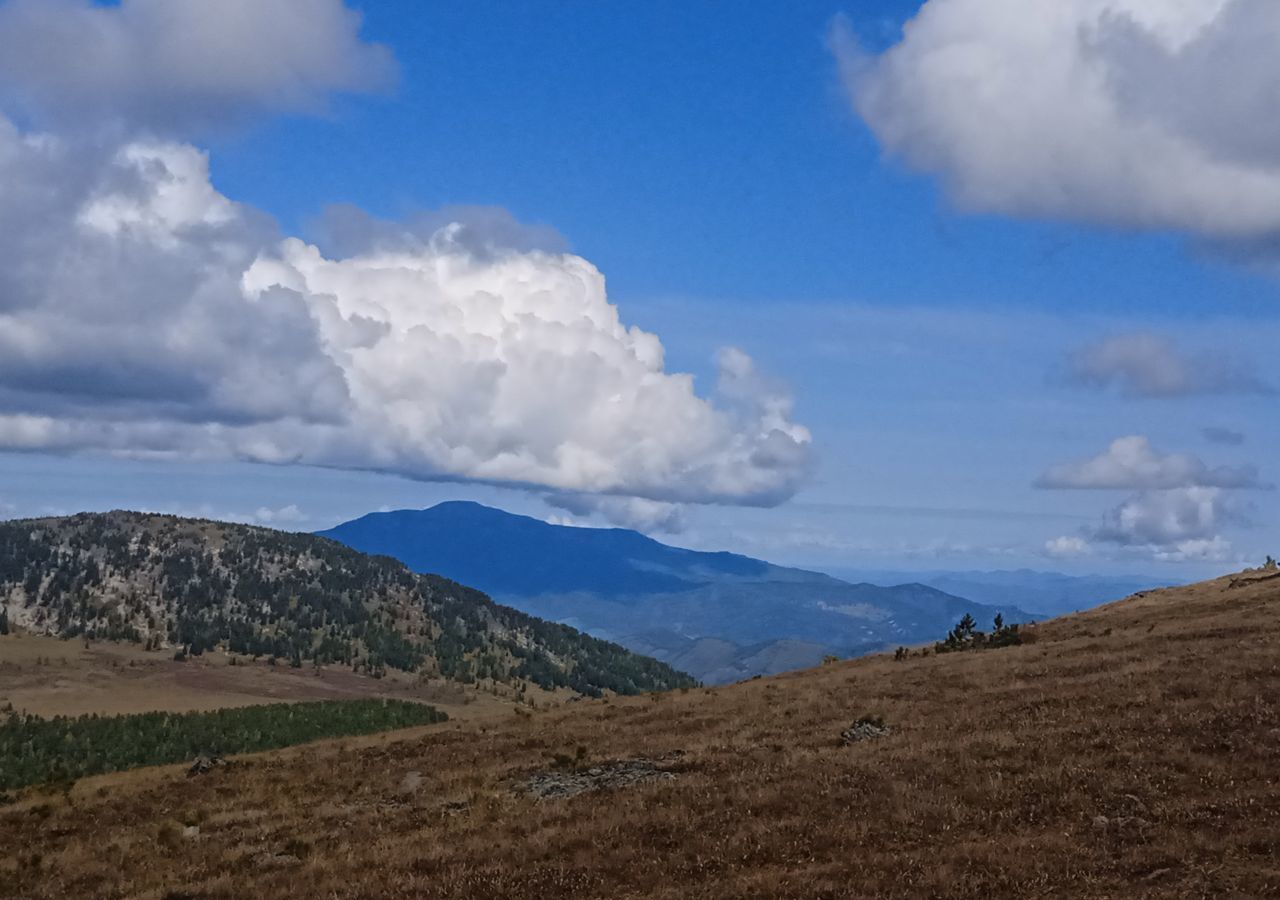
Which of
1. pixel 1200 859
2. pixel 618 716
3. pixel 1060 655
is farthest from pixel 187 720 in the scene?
pixel 1200 859

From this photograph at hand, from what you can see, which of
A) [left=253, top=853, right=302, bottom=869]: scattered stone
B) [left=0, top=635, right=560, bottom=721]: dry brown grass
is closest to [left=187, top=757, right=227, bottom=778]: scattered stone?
[left=253, top=853, right=302, bottom=869]: scattered stone

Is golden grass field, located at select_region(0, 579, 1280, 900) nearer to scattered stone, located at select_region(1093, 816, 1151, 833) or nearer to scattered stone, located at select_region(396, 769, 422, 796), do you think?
scattered stone, located at select_region(1093, 816, 1151, 833)

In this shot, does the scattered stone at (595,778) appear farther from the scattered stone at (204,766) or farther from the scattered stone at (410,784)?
the scattered stone at (204,766)

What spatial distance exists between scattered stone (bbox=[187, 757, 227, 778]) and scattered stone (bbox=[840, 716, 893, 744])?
26.2 metres

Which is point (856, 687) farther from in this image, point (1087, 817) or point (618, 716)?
point (1087, 817)

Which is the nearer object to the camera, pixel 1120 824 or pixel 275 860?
pixel 1120 824

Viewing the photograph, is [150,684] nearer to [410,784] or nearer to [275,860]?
[410,784]

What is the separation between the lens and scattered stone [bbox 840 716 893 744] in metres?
33.0

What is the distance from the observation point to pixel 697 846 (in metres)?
22.1

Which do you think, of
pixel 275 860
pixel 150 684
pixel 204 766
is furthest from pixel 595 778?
pixel 150 684

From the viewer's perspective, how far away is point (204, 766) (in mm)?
41406

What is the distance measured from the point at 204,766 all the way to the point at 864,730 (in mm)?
27492

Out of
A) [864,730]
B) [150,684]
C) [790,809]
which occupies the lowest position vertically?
[150,684]

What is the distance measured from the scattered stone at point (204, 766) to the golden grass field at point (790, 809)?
3.28 ft
